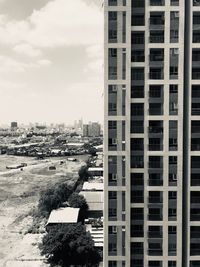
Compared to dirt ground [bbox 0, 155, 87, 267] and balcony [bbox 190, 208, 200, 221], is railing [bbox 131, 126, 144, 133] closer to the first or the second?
balcony [bbox 190, 208, 200, 221]

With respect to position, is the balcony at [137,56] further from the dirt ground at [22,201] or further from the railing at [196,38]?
the dirt ground at [22,201]

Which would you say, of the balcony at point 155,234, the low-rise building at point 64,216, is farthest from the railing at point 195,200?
the low-rise building at point 64,216

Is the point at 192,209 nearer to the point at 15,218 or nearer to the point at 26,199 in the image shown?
the point at 15,218

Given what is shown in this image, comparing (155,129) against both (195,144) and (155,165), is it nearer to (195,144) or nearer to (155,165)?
(155,165)

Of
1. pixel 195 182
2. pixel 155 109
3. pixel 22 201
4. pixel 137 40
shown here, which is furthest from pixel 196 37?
pixel 22 201

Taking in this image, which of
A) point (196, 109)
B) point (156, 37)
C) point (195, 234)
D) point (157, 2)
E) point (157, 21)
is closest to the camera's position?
point (157, 2)

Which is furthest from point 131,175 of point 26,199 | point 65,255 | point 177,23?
point 26,199
